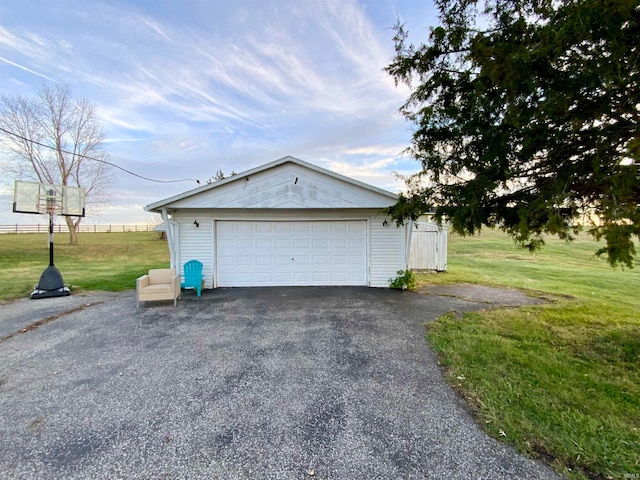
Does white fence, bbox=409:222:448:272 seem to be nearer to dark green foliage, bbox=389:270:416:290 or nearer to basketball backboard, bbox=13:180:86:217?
dark green foliage, bbox=389:270:416:290

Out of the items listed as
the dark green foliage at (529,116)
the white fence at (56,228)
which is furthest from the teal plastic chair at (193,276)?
the white fence at (56,228)

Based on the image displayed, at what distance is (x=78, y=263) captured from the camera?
1581cm

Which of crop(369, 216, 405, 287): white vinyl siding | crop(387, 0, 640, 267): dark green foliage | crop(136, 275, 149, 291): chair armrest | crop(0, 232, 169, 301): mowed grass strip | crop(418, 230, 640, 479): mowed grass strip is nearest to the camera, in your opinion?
crop(418, 230, 640, 479): mowed grass strip

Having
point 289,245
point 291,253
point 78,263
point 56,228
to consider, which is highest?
point 56,228

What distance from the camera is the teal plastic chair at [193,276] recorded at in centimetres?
784

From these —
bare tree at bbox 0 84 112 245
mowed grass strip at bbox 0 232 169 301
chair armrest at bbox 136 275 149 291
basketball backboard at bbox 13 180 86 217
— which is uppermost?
bare tree at bbox 0 84 112 245

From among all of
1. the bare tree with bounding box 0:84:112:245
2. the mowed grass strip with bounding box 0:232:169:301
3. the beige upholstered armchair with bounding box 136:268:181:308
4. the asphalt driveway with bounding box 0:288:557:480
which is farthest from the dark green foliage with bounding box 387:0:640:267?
the bare tree with bounding box 0:84:112:245

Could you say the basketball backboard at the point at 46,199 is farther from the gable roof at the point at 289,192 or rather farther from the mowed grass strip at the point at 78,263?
the gable roof at the point at 289,192

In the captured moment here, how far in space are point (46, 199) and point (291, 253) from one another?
7290 mm

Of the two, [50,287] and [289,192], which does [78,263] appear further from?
[289,192]

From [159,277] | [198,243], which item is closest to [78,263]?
[198,243]

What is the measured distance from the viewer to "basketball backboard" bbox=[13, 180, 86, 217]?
7.77m

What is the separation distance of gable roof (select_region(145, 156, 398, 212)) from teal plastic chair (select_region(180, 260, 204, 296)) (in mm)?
1668

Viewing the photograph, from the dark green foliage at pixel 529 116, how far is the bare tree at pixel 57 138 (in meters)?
19.5
